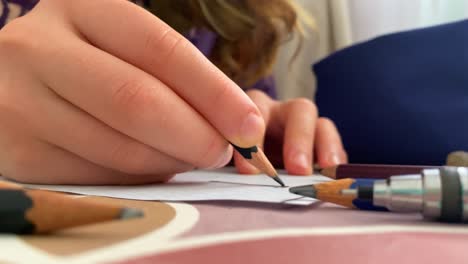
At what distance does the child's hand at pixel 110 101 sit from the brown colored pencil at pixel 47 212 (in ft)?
0.43

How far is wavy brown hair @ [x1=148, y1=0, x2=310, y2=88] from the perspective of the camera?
0.65 metres

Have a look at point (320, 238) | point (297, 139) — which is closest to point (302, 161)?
point (297, 139)

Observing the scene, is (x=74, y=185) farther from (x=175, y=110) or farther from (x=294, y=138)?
(x=294, y=138)

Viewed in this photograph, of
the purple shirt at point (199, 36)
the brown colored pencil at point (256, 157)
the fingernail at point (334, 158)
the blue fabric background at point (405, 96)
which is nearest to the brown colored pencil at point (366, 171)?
the brown colored pencil at point (256, 157)

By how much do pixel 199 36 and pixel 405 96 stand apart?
0.29 meters

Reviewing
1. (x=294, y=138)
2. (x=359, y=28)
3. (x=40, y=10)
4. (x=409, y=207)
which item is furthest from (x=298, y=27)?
(x=409, y=207)

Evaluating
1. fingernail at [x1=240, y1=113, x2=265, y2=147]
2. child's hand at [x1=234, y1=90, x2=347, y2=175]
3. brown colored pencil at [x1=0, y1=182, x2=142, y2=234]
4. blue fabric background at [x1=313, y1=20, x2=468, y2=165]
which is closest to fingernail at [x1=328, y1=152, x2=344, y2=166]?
child's hand at [x1=234, y1=90, x2=347, y2=175]

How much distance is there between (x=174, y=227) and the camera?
0.17 meters

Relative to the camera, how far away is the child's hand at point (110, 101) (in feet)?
0.90

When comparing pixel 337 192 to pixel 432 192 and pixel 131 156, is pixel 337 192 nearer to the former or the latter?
pixel 432 192

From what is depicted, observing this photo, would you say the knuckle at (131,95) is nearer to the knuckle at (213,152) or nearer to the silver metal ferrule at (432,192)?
the knuckle at (213,152)

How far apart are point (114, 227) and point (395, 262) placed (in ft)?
0.28

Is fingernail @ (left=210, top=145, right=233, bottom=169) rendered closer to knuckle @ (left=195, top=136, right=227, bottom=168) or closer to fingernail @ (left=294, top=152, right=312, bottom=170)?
knuckle @ (left=195, top=136, right=227, bottom=168)

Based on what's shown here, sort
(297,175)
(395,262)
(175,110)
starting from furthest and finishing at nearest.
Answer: (297,175)
(175,110)
(395,262)
